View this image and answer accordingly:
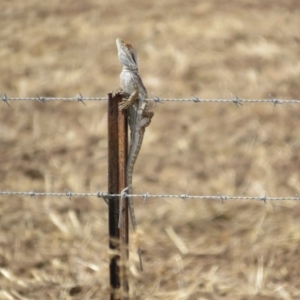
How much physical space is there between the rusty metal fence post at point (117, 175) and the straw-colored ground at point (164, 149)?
162cm

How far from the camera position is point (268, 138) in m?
9.59

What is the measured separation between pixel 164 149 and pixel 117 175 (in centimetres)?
498

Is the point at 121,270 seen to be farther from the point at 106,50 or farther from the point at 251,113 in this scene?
the point at 106,50

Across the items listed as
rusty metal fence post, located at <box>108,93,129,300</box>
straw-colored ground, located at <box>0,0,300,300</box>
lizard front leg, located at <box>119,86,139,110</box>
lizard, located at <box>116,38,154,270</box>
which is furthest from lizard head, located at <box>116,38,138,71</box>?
straw-colored ground, located at <box>0,0,300,300</box>

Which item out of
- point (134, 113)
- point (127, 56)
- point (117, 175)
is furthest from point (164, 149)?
point (117, 175)

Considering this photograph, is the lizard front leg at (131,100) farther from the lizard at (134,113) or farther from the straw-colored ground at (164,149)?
the straw-colored ground at (164,149)

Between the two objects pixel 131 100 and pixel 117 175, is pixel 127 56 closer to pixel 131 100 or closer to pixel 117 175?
pixel 131 100

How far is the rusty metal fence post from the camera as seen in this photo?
4.58 meters

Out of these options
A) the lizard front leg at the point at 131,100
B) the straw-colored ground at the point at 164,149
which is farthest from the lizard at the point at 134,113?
the straw-colored ground at the point at 164,149

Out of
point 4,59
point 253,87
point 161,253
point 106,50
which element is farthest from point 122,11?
point 161,253

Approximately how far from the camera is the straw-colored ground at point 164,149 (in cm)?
676

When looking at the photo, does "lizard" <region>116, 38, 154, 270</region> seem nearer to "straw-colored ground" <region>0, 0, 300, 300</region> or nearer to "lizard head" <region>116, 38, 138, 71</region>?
"lizard head" <region>116, 38, 138, 71</region>

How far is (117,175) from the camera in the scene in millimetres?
4633

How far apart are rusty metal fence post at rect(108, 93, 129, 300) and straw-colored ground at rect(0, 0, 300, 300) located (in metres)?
1.62
